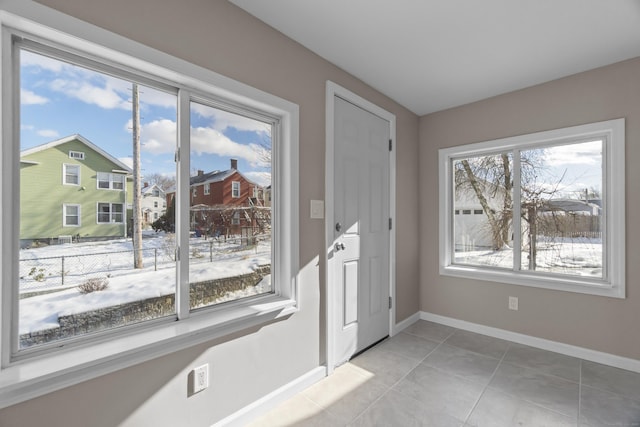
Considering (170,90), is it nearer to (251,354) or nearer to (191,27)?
(191,27)

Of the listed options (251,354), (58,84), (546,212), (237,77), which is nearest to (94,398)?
(251,354)

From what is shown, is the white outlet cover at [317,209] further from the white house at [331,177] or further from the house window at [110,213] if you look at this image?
the house window at [110,213]

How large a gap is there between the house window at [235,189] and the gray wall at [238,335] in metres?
0.45

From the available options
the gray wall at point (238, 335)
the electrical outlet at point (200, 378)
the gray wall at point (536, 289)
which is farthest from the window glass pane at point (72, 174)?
the gray wall at point (536, 289)

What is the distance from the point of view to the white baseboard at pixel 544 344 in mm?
2357

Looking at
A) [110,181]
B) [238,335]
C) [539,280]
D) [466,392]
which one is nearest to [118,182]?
[110,181]

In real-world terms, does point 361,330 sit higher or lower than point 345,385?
higher

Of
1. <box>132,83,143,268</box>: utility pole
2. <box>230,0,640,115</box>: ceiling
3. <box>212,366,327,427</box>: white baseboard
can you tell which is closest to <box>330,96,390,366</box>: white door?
<box>212,366,327,427</box>: white baseboard

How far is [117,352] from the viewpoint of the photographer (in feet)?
4.12

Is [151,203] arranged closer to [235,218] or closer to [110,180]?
[110,180]

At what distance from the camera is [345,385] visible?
216cm

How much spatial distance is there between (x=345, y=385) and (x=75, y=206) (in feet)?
6.54

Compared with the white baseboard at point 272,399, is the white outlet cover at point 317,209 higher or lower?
higher

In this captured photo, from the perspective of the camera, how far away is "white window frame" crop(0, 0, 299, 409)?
1086mm
